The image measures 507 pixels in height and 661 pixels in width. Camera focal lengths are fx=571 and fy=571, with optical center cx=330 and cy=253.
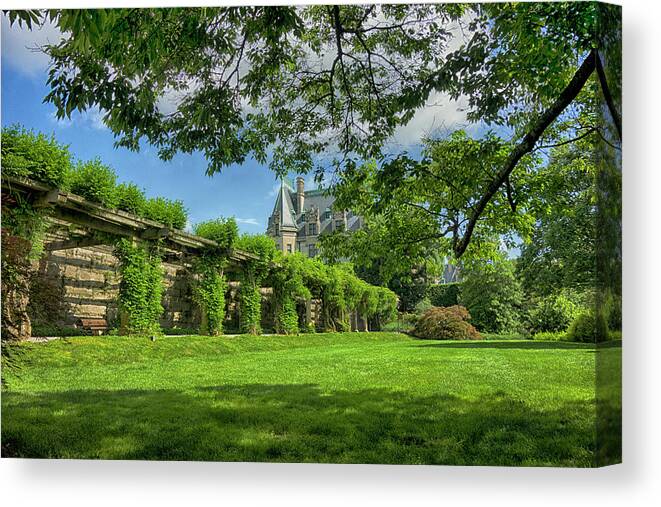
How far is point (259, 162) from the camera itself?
17.2 ft

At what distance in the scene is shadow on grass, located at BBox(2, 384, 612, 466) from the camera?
4.57 metres

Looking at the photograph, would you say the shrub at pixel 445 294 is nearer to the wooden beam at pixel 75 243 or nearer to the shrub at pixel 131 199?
the shrub at pixel 131 199

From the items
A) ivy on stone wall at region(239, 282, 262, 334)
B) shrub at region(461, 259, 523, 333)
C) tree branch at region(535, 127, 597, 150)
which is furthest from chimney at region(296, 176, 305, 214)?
tree branch at region(535, 127, 597, 150)

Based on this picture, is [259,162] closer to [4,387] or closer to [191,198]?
[191,198]

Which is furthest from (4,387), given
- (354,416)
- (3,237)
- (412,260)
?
(412,260)

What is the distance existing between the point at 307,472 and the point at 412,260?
2.06 meters

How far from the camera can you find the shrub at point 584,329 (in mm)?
4566

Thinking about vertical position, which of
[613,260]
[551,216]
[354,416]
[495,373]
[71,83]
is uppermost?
[71,83]

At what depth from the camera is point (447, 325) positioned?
5.09 meters

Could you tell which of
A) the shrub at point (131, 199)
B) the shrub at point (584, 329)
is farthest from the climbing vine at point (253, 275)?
the shrub at point (584, 329)

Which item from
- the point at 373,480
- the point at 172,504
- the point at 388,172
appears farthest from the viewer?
the point at 388,172

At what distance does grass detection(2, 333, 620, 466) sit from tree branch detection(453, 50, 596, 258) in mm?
1073

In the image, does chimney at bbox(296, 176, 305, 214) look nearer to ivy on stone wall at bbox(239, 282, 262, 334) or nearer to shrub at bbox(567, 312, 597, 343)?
ivy on stone wall at bbox(239, 282, 262, 334)

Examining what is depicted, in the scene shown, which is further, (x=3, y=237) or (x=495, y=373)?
(x=3, y=237)
